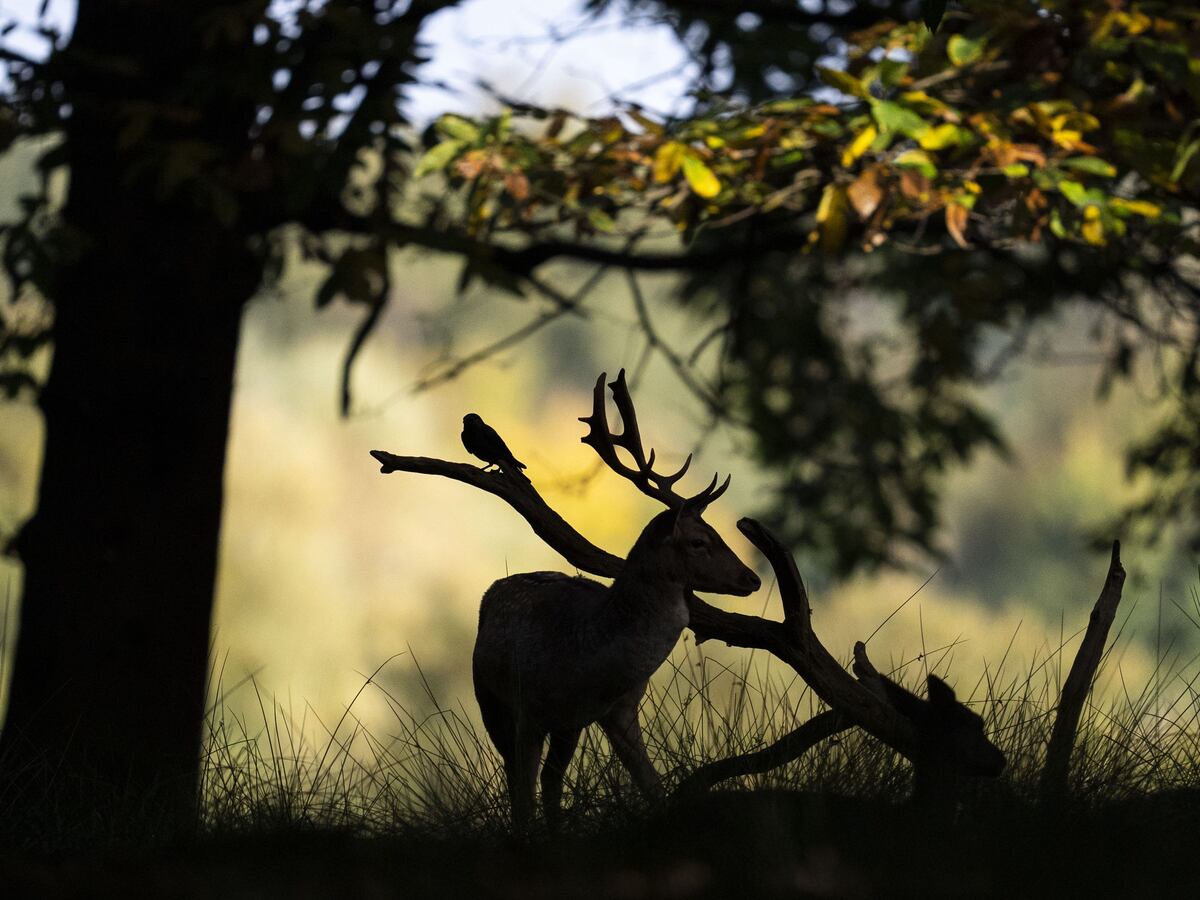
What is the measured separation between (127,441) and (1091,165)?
4.49 meters

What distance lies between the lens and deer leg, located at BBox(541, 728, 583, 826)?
428 centimetres

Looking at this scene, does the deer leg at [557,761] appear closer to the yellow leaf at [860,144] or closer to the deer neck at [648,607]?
the deer neck at [648,607]

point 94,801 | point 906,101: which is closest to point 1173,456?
point 906,101

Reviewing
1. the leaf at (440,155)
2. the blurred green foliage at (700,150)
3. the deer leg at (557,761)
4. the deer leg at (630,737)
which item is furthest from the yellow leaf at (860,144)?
the deer leg at (557,761)

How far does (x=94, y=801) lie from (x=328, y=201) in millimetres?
3550

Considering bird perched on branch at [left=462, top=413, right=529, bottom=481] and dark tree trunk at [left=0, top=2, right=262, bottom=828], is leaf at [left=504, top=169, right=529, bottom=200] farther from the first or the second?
bird perched on branch at [left=462, top=413, right=529, bottom=481]

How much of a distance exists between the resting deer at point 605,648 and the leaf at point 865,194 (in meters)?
1.69

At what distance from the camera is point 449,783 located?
14.3ft

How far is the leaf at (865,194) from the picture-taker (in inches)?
216

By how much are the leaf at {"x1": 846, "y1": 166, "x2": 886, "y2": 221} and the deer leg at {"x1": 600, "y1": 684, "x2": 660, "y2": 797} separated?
7.38 feet

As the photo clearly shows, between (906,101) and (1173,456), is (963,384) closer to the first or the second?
(1173,456)

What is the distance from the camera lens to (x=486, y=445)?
4461 millimetres

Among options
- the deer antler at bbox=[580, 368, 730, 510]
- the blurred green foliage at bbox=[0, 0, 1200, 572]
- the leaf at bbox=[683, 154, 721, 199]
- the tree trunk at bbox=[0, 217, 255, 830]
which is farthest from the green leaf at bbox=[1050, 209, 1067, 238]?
the tree trunk at bbox=[0, 217, 255, 830]

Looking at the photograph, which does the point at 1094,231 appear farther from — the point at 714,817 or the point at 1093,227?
the point at 714,817
